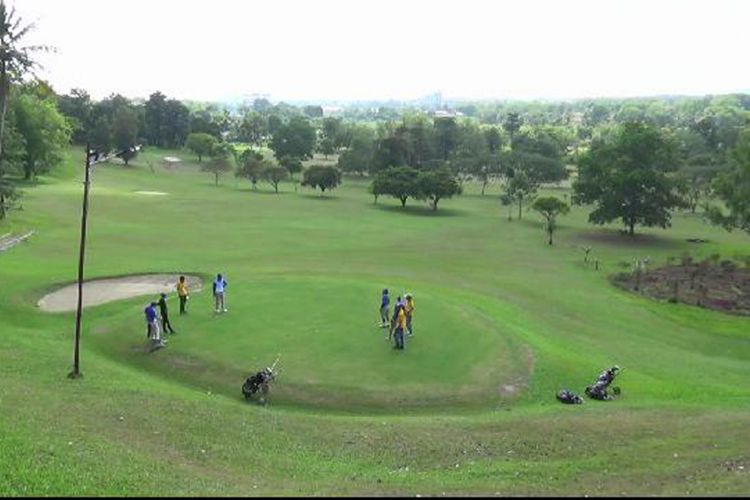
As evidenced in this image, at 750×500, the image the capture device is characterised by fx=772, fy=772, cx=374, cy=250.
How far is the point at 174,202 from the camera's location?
85125 millimetres

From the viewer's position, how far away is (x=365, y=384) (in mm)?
25219

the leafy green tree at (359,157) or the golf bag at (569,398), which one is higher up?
the leafy green tree at (359,157)

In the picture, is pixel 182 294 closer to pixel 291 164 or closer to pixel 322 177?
pixel 322 177

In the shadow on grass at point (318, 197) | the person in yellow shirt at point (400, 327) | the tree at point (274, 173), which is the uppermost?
the tree at point (274, 173)

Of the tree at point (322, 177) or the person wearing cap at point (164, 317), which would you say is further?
the tree at point (322, 177)

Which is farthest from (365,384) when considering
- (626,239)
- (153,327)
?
(626,239)

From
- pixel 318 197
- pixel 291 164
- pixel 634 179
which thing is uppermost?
pixel 634 179

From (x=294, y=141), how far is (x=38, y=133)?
55059mm

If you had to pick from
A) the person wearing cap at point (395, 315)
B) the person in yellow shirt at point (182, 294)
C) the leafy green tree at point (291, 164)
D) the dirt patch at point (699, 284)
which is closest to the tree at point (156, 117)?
the leafy green tree at point (291, 164)

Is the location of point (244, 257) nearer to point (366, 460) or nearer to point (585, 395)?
point (585, 395)

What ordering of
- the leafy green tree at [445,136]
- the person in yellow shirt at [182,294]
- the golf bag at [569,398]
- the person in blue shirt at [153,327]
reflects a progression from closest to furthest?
the golf bag at [569,398]
the person in blue shirt at [153,327]
the person in yellow shirt at [182,294]
the leafy green tree at [445,136]

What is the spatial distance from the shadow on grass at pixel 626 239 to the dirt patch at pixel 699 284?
10.6 m

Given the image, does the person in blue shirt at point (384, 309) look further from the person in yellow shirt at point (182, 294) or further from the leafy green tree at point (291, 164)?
the leafy green tree at point (291, 164)

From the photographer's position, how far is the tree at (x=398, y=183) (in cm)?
9100
